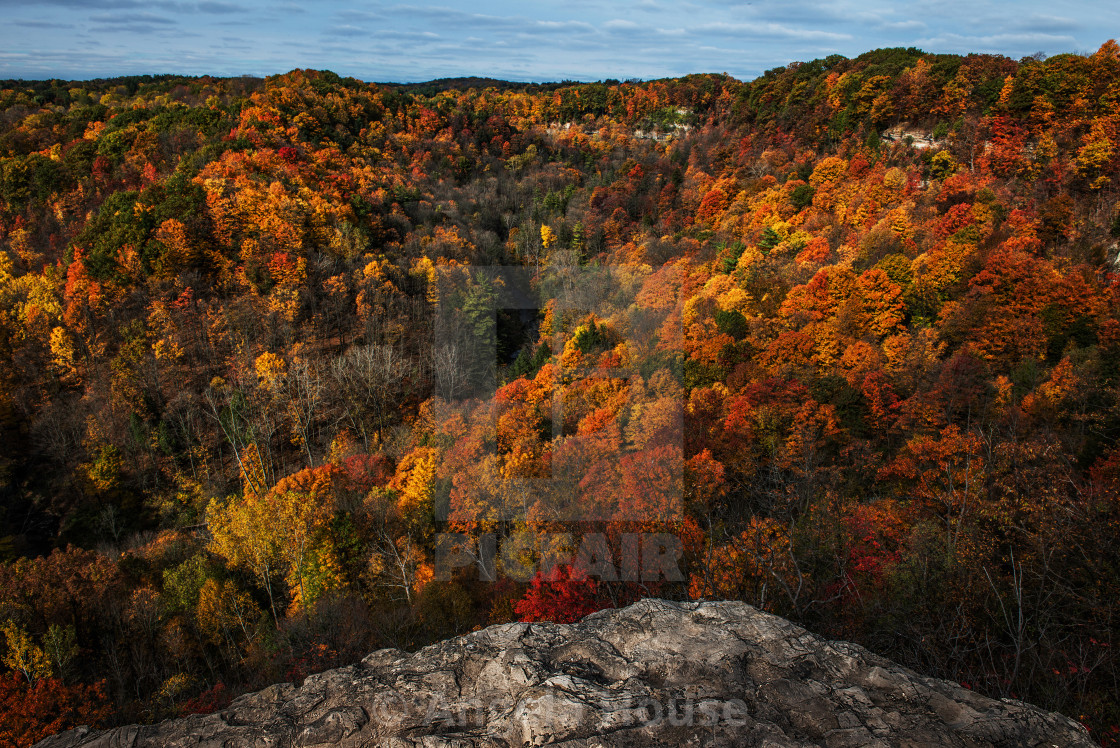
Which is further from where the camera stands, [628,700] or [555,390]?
[555,390]

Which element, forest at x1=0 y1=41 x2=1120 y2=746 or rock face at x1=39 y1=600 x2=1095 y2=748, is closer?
rock face at x1=39 y1=600 x2=1095 y2=748

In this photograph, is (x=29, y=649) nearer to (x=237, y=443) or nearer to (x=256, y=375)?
(x=237, y=443)

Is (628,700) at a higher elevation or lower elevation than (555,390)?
higher

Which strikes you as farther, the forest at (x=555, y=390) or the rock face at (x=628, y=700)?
the forest at (x=555, y=390)
